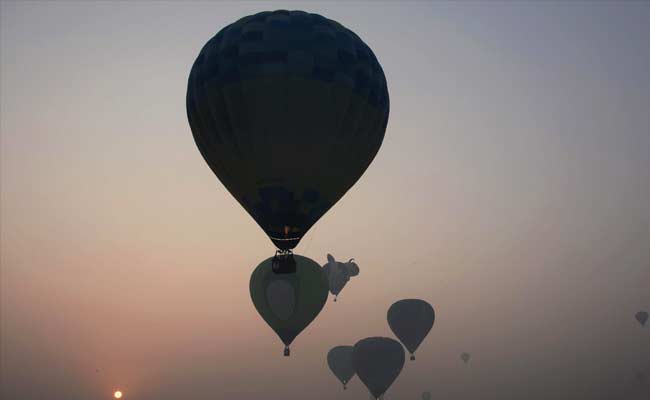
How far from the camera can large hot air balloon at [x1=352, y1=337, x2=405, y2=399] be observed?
121 feet

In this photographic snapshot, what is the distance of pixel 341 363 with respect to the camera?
42.0 m

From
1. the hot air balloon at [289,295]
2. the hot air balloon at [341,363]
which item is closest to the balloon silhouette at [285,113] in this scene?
the hot air balloon at [289,295]

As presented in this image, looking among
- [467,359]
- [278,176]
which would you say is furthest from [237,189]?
[467,359]

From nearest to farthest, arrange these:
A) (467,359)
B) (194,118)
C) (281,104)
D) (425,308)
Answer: (281,104), (194,118), (425,308), (467,359)

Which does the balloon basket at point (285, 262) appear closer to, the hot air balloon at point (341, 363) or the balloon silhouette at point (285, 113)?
the balloon silhouette at point (285, 113)

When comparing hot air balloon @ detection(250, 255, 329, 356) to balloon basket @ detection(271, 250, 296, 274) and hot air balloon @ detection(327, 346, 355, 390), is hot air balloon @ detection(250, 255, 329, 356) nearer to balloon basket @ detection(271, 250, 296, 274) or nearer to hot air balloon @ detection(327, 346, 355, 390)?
balloon basket @ detection(271, 250, 296, 274)

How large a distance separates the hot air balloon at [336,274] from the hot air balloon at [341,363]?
11.0 feet

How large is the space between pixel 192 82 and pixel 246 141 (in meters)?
2.86

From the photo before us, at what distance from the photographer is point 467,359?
62.4m

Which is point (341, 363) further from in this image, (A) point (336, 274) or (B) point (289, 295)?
(B) point (289, 295)

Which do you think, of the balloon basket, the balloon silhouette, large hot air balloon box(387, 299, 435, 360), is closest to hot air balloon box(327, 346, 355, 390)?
large hot air balloon box(387, 299, 435, 360)

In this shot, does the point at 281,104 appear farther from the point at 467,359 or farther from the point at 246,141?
the point at 467,359

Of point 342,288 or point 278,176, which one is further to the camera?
point 342,288

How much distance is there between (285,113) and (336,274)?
17740 mm
